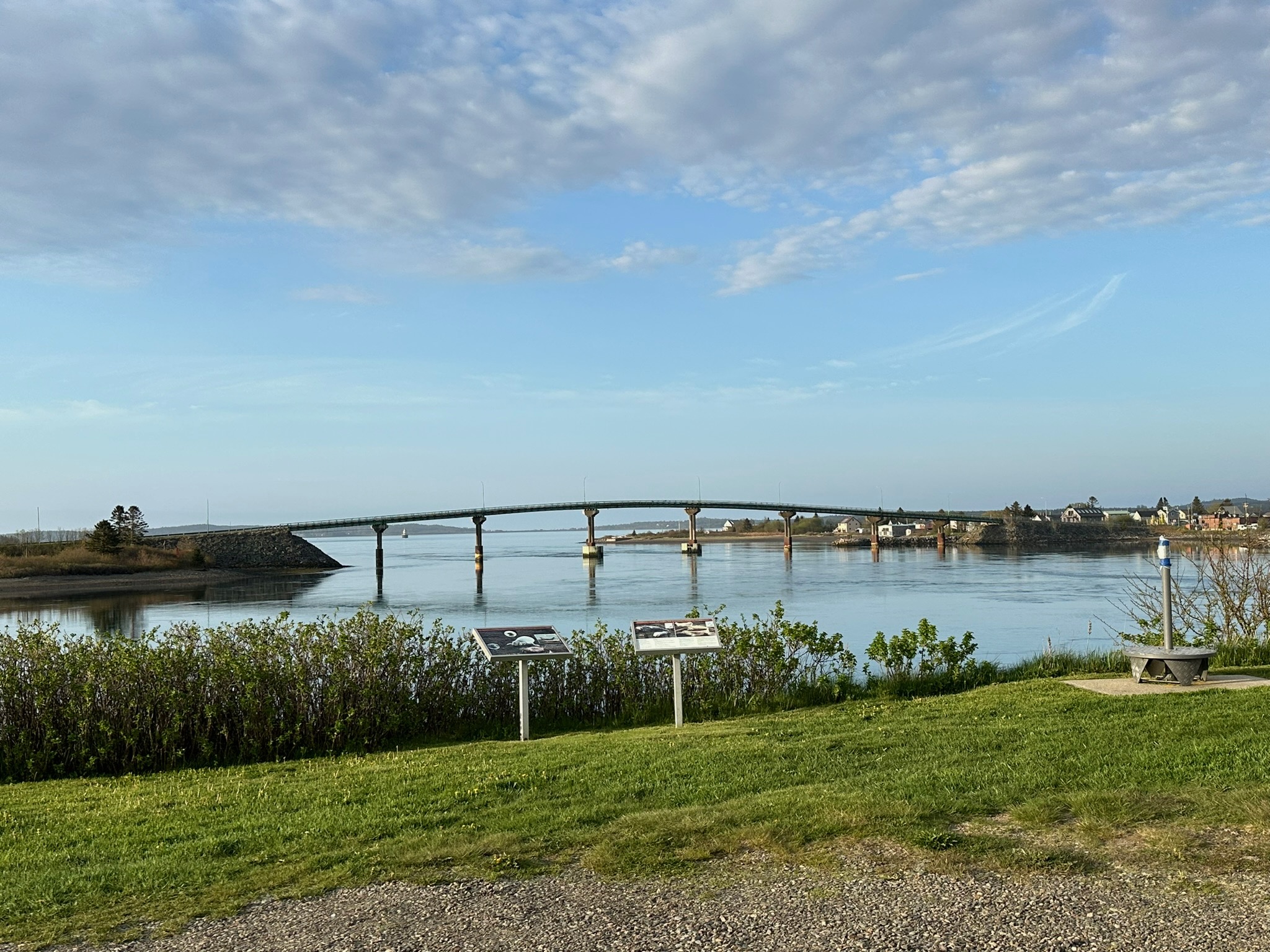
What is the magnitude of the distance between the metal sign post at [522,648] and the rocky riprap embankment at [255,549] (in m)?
89.4

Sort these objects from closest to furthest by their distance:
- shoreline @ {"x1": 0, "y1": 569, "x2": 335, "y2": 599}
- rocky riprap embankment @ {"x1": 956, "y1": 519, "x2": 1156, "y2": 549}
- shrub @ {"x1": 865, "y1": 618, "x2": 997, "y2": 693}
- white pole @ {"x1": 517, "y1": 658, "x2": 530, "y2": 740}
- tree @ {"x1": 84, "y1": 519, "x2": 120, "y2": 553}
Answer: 1. white pole @ {"x1": 517, "y1": 658, "x2": 530, "y2": 740}
2. shrub @ {"x1": 865, "y1": 618, "x2": 997, "y2": 693}
3. shoreline @ {"x1": 0, "y1": 569, "x2": 335, "y2": 599}
4. tree @ {"x1": 84, "y1": 519, "x2": 120, "y2": 553}
5. rocky riprap embankment @ {"x1": 956, "y1": 519, "x2": 1156, "y2": 549}

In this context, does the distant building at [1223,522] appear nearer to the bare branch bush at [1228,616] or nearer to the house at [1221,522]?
the house at [1221,522]

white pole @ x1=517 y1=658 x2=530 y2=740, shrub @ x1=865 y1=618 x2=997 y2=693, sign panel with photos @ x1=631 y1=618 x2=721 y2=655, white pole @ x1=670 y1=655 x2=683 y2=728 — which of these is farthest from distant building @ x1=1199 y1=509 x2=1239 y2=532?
white pole @ x1=517 y1=658 x2=530 y2=740

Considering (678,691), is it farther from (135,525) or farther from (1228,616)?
(135,525)

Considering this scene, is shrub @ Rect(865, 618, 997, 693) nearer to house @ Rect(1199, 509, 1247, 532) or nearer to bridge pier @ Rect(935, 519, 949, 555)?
house @ Rect(1199, 509, 1247, 532)

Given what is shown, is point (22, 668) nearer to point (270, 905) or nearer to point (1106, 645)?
point (270, 905)

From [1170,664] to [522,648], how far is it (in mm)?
7276

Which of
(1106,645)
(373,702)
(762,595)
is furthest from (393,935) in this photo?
(762,595)

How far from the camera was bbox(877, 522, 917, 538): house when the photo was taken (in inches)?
6498

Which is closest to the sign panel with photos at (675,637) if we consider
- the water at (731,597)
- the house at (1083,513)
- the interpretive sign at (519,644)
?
the interpretive sign at (519,644)

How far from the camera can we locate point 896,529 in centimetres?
17738

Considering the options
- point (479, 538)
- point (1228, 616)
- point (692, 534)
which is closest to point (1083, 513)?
point (692, 534)

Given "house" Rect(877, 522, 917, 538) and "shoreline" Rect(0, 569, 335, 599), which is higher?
"house" Rect(877, 522, 917, 538)

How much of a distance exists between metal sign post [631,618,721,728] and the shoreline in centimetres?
5708
